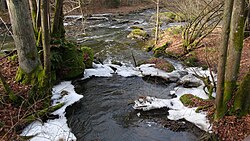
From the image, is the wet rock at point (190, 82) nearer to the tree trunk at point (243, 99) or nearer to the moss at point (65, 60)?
the tree trunk at point (243, 99)

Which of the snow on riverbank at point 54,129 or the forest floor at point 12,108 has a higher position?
the forest floor at point 12,108

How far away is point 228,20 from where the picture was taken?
584cm

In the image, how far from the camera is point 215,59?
12695 millimetres

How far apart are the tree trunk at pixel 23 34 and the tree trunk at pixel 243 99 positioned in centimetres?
605

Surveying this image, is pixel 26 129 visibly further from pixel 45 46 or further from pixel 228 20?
pixel 228 20

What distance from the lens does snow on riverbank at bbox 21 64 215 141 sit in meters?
6.47

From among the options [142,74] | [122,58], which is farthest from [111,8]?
[142,74]

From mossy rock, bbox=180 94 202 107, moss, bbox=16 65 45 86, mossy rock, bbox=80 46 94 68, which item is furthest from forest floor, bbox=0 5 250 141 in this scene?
mossy rock, bbox=80 46 94 68

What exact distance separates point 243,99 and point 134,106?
346cm

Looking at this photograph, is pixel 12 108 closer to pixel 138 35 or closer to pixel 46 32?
pixel 46 32

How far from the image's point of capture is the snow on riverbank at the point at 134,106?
6.47 metres

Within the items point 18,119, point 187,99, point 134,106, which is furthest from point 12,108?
point 187,99

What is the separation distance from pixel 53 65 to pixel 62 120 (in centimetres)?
297

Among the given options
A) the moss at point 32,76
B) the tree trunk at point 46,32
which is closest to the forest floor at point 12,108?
the moss at point 32,76
